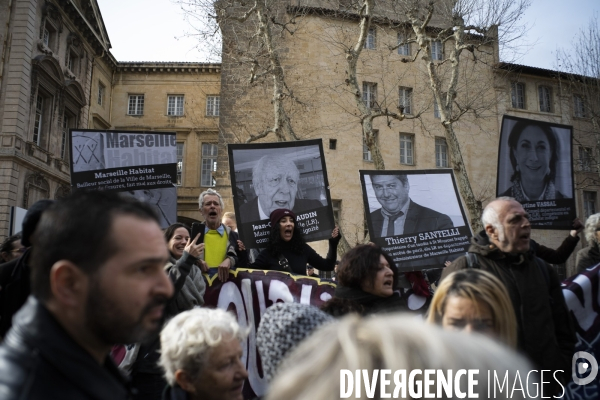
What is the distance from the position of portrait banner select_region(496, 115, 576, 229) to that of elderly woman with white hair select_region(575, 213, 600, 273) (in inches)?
24.6

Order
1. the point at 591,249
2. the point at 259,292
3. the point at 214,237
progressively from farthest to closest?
the point at 214,237
the point at 591,249
the point at 259,292

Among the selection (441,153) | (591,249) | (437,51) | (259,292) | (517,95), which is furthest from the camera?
(517,95)

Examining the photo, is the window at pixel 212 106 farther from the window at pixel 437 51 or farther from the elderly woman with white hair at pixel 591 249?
the elderly woman with white hair at pixel 591 249

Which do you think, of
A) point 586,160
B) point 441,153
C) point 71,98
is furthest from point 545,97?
point 71,98

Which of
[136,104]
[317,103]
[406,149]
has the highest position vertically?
[136,104]

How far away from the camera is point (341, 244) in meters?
14.8

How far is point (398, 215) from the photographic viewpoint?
21.3ft

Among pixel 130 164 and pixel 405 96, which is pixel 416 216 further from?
pixel 405 96

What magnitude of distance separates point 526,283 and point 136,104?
1479 inches

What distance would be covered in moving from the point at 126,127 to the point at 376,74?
2110 centimetres

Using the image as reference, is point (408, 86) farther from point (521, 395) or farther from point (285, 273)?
point (521, 395)

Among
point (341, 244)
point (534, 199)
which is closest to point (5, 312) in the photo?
point (534, 199)

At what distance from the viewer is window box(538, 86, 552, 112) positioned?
1129 inches

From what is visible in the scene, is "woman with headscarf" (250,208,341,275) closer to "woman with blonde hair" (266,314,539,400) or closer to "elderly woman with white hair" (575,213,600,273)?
"elderly woman with white hair" (575,213,600,273)
